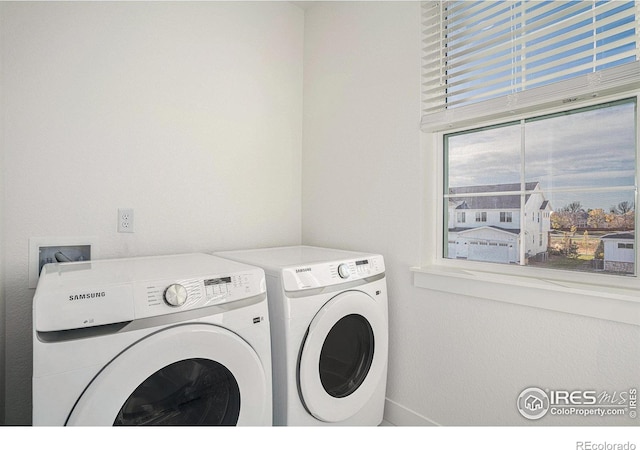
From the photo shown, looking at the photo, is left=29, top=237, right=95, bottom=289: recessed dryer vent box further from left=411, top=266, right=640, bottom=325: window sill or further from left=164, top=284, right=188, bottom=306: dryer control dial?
left=411, top=266, right=640, bottom=325: window sill

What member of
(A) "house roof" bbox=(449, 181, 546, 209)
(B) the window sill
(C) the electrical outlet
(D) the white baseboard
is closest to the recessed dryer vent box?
(C) the electrical outlet

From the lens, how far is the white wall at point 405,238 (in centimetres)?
131

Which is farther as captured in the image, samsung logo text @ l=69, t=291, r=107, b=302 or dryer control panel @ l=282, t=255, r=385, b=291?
dryer control panel @ l=282, t=255, r=385, b=291

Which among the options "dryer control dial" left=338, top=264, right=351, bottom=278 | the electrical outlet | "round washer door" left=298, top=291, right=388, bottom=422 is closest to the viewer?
"round washer door" left=298, top=291, right=388, bottom=422

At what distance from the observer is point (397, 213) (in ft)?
6.05

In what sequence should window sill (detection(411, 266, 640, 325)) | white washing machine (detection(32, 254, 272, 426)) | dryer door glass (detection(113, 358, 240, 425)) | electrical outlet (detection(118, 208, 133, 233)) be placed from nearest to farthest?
white washing machine (detection(32, 254, 272, 426)), dryer door glass (detection(113, 358, 240, 425)), window sill (detection(411, 266, 640, 325)), electrical outlet (detection(118, 208, 133, 233))

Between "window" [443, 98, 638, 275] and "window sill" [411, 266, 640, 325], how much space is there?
0.12m

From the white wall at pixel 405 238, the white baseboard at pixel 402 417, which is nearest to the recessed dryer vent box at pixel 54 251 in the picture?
the white wall at pixel 405 238

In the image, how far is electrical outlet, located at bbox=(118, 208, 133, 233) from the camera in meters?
1.69

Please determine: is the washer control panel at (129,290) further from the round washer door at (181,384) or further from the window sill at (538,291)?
the window sill at (538,291)

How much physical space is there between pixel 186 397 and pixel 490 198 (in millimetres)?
1488

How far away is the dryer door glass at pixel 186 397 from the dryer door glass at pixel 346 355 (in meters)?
Answer: 0.42
